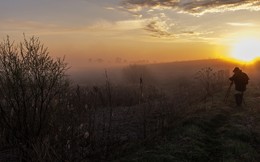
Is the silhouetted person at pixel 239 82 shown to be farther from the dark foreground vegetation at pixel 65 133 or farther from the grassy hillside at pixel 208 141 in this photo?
the dark foreground vegetation at pixel 65 133

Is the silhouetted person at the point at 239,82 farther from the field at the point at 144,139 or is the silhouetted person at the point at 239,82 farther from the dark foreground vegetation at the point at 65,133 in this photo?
the dark foreground vegetation at the point at 65,133

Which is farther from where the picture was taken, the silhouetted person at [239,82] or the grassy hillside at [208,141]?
the silhouetted person at [239,82]

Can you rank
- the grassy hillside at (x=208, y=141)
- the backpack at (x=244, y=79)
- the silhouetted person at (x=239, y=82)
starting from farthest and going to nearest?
the backpack at (x=244, y=79) → the silhouetted person at (x=239, y=82) → the grassy hillside at (x=208, y=141)

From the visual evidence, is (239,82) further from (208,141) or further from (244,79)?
(208,141)

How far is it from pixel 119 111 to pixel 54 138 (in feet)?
46.2

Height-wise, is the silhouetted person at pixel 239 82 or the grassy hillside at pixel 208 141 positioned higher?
the silhouetted person at pixel 239 82

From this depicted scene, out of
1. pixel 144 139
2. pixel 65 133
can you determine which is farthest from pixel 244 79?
pixel 65 133

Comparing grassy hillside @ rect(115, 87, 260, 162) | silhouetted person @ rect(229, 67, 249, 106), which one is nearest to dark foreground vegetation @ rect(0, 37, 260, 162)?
grassy hillside @ rect(115, 87, 260, 162)

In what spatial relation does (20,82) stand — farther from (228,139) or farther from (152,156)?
(228,139)

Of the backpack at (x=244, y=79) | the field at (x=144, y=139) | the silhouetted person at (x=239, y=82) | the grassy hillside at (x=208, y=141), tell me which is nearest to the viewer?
the grassy hillside at (x=208, y=141)

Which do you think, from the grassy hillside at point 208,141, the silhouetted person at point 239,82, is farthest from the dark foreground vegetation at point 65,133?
the silhouetted person at point 239,82

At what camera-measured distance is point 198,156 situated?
13.2 m

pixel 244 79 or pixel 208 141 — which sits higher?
pixel 244 79

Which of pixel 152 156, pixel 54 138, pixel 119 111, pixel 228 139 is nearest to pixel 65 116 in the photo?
pixel 54 138
